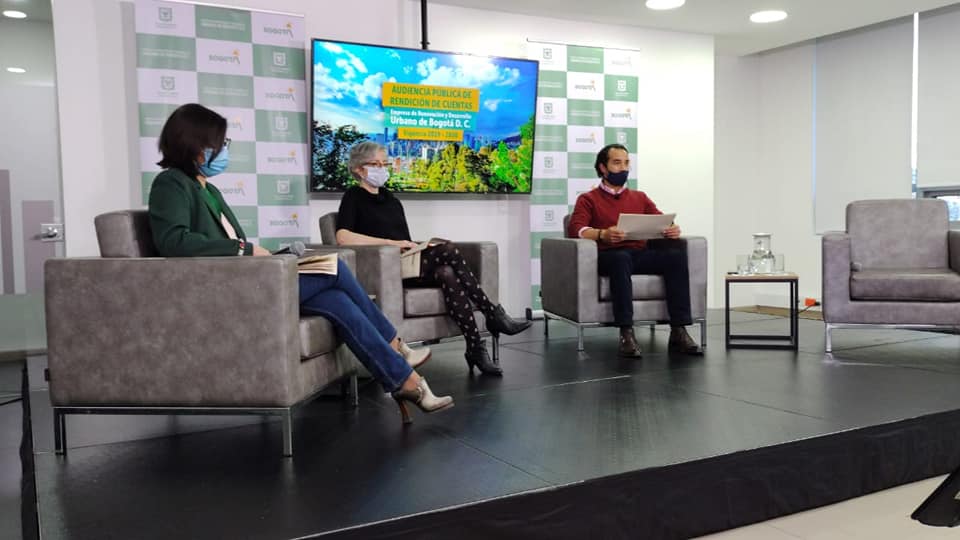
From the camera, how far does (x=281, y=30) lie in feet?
15.8

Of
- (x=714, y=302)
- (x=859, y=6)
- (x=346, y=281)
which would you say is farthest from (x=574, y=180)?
(x=346, y=281)

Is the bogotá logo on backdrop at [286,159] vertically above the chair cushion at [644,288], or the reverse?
the bogotá logo on backdrop at [286,159]

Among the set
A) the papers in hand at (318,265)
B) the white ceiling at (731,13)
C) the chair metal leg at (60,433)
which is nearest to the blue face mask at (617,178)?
the white ceiling at (731,13)

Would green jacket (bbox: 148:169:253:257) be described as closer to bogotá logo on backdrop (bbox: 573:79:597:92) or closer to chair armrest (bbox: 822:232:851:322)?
chair armrest (bbox: 822:232:851:322)

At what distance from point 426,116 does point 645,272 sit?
6.43ft

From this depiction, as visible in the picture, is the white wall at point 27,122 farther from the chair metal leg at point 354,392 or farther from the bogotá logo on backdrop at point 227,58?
the chair metal leg at point 354,392

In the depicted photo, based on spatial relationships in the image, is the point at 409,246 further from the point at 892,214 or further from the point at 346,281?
the point at 892,214

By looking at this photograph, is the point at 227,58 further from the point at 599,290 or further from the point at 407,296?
the point at 599,290

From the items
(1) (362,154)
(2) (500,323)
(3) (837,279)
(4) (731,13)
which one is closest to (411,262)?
(2) (500,323)

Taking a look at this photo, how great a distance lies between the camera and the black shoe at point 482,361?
134 inches

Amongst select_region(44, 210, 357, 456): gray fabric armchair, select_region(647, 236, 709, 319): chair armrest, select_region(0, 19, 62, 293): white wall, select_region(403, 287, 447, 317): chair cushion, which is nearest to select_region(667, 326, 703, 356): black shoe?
select_region(647, 236, 709, 319): chair armrest

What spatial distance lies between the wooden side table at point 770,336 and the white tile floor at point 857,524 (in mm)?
1673

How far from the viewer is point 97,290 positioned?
2238 millimetres

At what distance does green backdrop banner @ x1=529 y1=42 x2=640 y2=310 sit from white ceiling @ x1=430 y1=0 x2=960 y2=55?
0.28m
